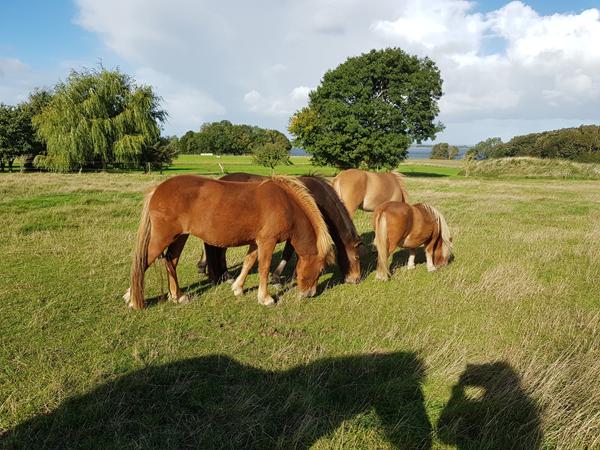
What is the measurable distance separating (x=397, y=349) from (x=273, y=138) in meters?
123

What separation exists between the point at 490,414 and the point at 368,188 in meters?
7.81

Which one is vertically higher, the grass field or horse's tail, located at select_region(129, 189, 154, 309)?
horse's tail, located at select_region(129, 189, 154, 309)

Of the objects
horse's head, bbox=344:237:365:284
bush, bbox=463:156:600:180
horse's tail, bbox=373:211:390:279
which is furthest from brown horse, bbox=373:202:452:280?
bush, bbox=463:156:600:180

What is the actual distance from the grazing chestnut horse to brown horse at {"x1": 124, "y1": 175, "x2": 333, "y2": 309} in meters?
4.65

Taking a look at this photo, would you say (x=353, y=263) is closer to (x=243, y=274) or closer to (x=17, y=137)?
(x=243, y=274)

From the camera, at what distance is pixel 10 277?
6594mm

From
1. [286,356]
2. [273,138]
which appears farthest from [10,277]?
[273,138]

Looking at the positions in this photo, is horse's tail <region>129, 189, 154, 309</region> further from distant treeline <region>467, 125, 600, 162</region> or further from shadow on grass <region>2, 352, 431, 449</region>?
distant treeline <region>467, 125, 600, 162</region>

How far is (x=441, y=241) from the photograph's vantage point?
8016mm

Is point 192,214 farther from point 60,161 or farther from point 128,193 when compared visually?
point 60,161

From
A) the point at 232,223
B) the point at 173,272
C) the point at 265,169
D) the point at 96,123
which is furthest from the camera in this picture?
the point at 265,169

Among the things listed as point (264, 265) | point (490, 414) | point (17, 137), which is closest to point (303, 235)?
point (264, 265)

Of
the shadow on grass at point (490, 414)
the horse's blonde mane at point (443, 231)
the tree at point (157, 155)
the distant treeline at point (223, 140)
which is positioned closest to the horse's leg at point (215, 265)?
the horse's blonde mane at point (443, 231)

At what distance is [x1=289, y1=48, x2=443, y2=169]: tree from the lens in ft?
118
